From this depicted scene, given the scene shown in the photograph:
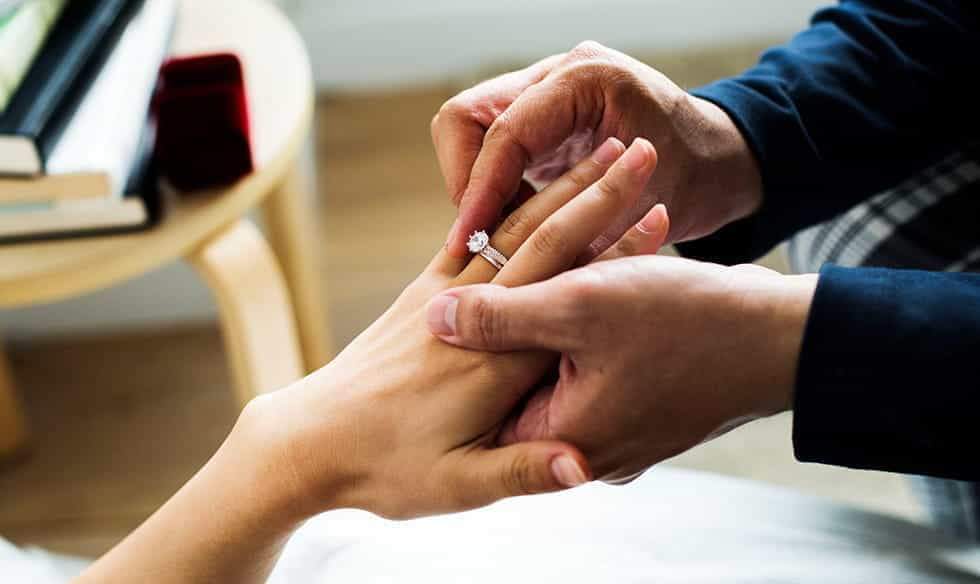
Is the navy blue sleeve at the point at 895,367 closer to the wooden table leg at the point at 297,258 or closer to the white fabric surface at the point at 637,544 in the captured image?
the white fabric surface at the point at 637,544

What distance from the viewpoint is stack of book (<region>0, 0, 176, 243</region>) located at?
2.85 feet

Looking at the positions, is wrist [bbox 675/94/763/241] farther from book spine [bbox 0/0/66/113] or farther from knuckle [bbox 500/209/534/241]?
book spine [bbox 0/0/66/113]

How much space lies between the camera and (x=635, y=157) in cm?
67

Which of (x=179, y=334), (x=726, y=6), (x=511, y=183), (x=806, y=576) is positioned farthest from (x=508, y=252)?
(x=726, y=6)

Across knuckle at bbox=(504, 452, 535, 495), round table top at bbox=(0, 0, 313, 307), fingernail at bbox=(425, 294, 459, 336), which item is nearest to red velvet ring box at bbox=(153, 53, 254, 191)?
round table top at bbox=(0, 0, 313, 307)

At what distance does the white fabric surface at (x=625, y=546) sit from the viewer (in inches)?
27.6

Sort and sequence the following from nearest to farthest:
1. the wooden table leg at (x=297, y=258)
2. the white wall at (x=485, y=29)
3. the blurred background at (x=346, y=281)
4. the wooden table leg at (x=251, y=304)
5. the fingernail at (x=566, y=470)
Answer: the fingernail at (x=566, y=470) < the wooden table leg at (x=251, y=304) < the wooden table leg at (x=297, y=258) < the blurred background at (x=346, y=281) < the white wall at (x=485, y=29)

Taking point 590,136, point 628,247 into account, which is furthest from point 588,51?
point 628,247

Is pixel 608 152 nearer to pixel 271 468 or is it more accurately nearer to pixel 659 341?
pixel 659 341

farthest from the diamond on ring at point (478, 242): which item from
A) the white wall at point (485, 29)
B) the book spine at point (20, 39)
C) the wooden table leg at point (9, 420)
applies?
the white wall at point (485, 29)

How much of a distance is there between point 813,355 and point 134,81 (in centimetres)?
69

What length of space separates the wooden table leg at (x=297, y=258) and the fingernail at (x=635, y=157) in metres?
0.59

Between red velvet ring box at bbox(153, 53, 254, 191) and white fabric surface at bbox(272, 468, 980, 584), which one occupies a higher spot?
red velvet ring box at bbox(153, 53, 254, 191)

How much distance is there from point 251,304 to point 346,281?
75cm
